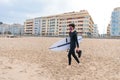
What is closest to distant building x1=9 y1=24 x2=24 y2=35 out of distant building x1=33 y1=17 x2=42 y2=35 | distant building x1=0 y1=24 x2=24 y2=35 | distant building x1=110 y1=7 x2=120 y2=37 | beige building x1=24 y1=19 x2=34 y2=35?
distant building x1=0 y1=24 x2=24 y2=35

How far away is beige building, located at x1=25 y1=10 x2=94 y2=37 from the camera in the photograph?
113 m

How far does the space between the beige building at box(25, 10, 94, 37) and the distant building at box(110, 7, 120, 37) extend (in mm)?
10490

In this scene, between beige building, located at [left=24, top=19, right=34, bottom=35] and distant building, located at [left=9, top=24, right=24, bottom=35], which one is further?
distant building, located at [left=9, top=24, right=24, bottom=35]

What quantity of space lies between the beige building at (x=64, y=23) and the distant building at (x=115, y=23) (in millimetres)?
10490

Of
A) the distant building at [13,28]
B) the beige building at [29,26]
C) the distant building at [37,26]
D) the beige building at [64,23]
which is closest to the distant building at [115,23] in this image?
the beige building at [64,23]

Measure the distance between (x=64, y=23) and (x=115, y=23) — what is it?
2722cm

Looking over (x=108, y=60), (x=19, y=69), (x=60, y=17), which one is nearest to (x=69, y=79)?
(x=19, y=69)

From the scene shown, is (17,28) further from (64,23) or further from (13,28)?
(64,23)

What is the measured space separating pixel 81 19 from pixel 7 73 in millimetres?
108933

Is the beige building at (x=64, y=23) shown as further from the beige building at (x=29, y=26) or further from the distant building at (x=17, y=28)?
the distant building at (x=17, y=28)

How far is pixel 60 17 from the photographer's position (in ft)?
429

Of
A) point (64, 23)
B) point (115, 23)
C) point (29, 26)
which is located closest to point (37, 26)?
point (29, 26)

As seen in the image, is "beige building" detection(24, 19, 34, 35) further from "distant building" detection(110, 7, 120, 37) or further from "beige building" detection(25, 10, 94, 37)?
"distant building" detection(110, 7, 120, 37)

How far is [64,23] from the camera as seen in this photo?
126m
